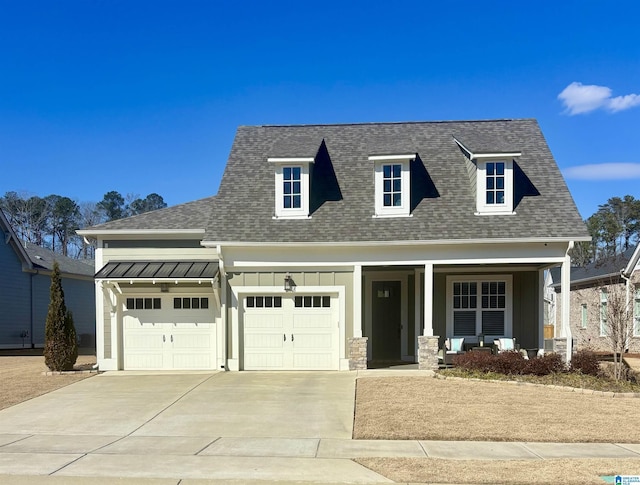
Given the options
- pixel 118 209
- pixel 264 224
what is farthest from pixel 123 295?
pixel 118 209

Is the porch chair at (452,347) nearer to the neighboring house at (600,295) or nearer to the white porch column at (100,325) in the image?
the neighboring house at (600,295)

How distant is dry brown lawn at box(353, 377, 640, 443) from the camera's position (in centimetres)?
918

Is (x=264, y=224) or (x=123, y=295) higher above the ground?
(x=264, y=224)

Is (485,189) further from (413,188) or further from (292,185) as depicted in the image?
(292,185)

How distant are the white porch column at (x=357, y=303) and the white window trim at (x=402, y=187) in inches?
71.0

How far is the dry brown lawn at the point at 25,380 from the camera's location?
12876 millimetres

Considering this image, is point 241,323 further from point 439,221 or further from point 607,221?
point 607,221

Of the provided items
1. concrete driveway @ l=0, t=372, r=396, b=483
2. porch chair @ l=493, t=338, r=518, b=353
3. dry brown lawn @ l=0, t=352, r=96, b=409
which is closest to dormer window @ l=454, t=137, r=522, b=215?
porch chair @ l=493, t=338, r=518, b=353

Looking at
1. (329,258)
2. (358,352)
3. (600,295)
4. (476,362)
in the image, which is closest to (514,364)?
(476,362)

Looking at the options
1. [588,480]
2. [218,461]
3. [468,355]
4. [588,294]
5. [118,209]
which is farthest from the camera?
[118,209]

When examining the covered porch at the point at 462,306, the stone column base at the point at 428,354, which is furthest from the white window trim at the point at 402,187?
the stone column base at the point at 428,354

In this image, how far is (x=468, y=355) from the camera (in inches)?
575

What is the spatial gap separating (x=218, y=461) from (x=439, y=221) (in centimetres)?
996

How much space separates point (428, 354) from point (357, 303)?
2.32 m
